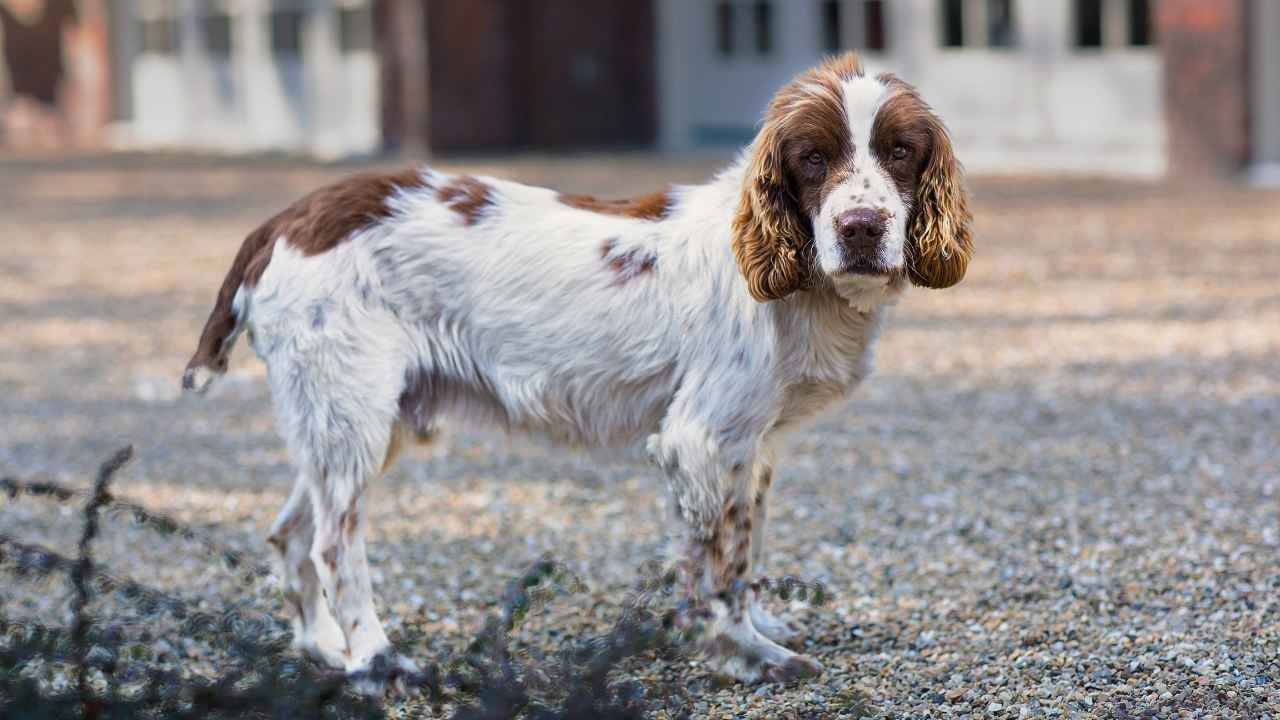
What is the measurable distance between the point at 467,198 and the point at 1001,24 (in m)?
15.0

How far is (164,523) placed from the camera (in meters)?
3.00

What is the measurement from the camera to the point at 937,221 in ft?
12.1

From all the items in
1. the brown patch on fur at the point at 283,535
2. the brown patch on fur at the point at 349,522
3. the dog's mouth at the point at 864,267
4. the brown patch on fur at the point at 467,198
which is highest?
the brown patch on fur at the point at 467,198

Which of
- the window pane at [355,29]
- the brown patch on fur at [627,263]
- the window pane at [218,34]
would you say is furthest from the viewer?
the window pane at [218,34]

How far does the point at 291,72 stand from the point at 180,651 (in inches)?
829

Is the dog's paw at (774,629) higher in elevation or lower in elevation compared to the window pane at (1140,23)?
lower

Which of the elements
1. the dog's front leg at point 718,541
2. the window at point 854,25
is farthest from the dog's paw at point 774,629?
the window at point 854,25

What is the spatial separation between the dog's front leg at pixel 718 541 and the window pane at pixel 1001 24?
49.0ft

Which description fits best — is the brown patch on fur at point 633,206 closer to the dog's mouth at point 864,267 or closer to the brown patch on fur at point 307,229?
the brown patch on fur at point 307,229

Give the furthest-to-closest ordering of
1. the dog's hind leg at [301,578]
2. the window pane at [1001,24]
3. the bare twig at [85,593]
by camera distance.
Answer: the window pane at [1001,24] → the dog's hind leg at [301,578] → the bare twig at [85,593]

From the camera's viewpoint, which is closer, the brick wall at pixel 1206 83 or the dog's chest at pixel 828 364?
the dog's chest at pixel 828 364

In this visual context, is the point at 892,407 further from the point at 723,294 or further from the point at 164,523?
the point at 164,523

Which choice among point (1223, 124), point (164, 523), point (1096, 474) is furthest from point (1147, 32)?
point (164, 523)

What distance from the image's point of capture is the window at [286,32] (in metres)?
24.3
